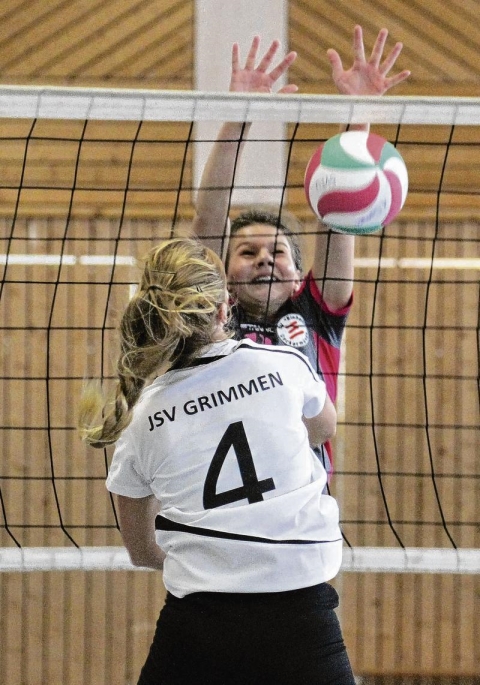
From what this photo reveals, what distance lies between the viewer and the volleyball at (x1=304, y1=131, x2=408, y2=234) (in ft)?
8.65

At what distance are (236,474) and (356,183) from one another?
1.18m

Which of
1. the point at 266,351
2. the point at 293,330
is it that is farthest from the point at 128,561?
the point at 266,351

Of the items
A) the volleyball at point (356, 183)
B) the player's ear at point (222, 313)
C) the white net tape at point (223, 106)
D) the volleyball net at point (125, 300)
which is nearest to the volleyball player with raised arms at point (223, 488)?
the player's ear at point (222, 313)

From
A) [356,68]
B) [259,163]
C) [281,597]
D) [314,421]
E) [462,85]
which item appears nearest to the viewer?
[281,597]

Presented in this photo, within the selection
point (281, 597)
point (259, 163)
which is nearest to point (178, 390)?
point (281, 597)

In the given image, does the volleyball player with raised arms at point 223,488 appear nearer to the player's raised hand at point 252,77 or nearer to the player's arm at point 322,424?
the player's arm at point 322,424

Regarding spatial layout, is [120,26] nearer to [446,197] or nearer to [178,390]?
[446,197]

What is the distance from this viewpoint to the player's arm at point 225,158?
293 centimetres

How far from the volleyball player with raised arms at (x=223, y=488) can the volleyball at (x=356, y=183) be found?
0.82 metres

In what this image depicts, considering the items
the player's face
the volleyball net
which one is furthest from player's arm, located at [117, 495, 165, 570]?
the volleyball net

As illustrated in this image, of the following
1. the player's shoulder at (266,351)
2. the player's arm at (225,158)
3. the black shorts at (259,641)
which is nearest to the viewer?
the black shorts at (259,641)

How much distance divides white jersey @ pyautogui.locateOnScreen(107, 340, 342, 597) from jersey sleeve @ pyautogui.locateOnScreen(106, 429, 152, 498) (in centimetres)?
1

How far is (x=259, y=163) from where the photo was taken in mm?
5262

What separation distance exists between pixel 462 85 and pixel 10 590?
4.52 meters
